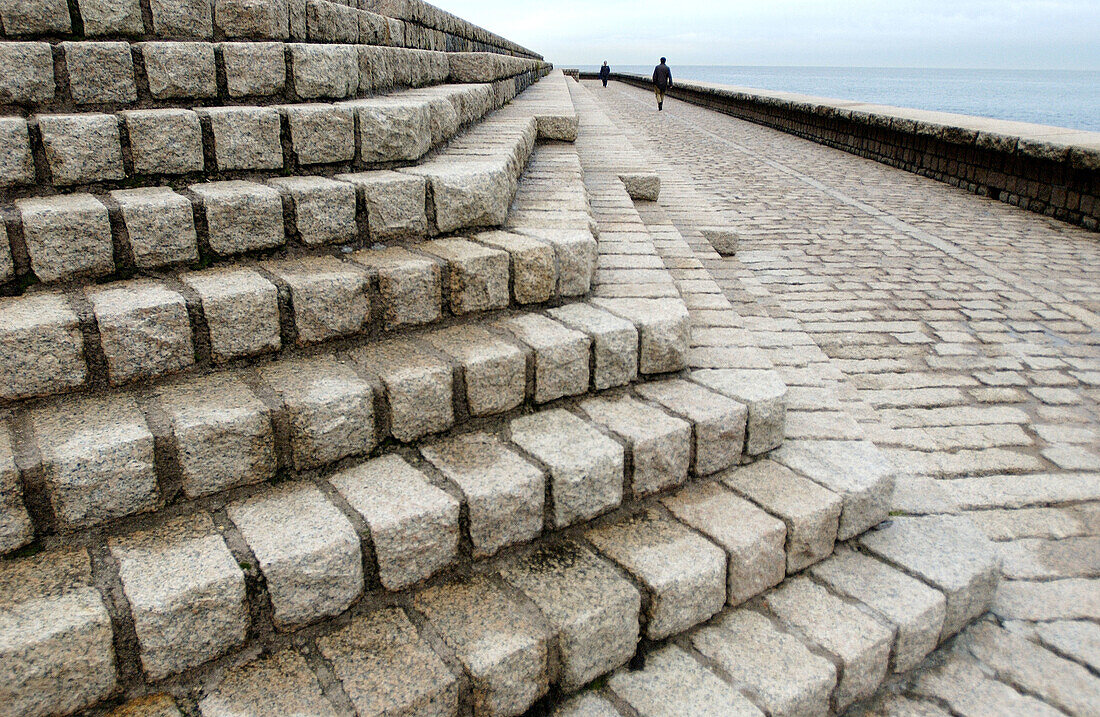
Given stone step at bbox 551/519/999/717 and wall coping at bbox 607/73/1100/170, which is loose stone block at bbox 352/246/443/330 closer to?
stone step at bbox 551/519/999/717

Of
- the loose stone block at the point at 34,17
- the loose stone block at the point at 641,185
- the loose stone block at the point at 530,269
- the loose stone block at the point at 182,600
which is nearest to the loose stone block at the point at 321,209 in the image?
the loose stone block at the point at 530,269

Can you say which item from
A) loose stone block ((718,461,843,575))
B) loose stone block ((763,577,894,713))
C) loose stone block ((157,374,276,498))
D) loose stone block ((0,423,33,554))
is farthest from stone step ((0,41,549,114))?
loose stone block ((763,577,894,713))

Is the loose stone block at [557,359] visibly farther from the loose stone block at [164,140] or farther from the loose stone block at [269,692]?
the loose stone block at [164,140]

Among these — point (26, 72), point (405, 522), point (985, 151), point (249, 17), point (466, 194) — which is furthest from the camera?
point (985, 151)

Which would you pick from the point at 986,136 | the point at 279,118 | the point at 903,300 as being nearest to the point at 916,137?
the point at 986,136

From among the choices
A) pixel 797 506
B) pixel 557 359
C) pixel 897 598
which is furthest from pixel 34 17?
pixel 897 598

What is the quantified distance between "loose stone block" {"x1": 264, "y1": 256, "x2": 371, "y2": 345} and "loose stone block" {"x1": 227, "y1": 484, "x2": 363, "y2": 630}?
58 cm

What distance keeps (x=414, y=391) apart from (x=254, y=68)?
1.53m

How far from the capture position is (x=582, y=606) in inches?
66.7

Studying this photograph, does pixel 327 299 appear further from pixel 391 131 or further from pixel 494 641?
pixel 494 641

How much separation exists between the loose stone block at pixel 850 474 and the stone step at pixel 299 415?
0.89 feet

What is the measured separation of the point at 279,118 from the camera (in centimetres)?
242

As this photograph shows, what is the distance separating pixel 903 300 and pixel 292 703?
4604 millimetres

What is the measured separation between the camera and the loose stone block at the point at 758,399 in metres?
2.29
